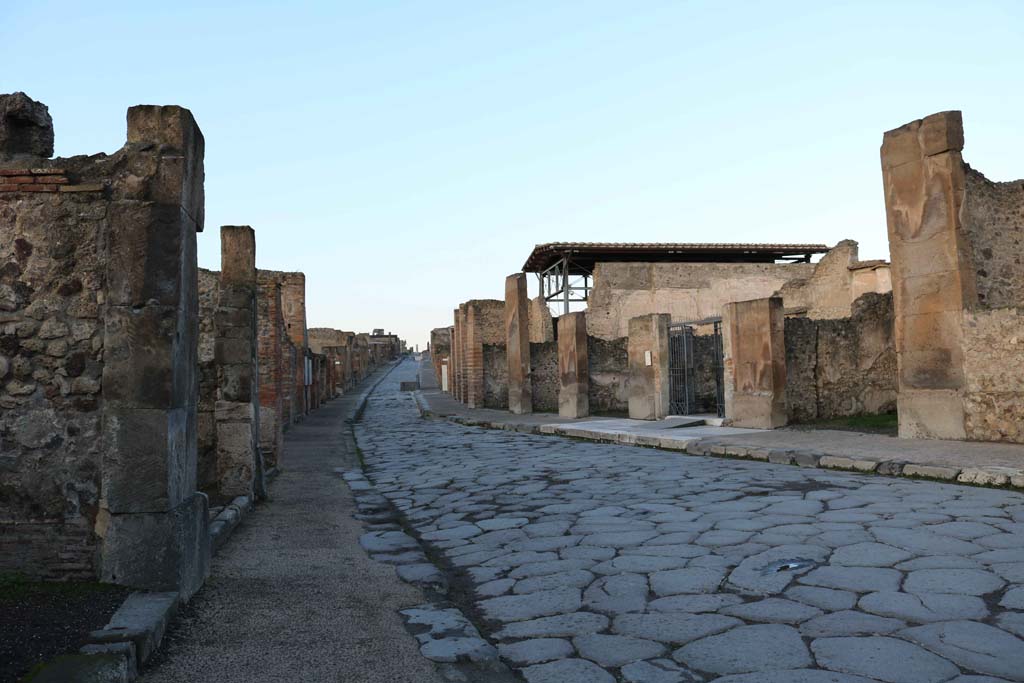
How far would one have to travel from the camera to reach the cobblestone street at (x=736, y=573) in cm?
251

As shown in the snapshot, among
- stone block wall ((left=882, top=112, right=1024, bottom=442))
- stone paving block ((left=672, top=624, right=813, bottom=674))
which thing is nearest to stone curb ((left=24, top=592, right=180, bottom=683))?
stone paving block ((left=672, top=624, right=813, bottom=674))

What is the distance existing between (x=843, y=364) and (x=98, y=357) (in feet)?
35.0

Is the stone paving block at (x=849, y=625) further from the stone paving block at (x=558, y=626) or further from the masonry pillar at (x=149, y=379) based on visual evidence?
the masonry pillar at (x=149, y=379)

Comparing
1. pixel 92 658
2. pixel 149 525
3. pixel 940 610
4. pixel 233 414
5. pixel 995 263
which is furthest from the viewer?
pixel 995 263

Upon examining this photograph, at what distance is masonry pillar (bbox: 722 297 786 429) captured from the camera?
10648 mm

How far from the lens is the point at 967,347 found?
8.30 meters

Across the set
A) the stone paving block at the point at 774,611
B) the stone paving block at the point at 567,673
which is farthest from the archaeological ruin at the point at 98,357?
the stone paving block at the point at 774,611

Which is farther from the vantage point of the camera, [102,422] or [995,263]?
[995,263]

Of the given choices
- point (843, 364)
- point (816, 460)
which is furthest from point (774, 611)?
point (843, 364)

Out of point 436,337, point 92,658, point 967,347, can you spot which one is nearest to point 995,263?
point 967,347

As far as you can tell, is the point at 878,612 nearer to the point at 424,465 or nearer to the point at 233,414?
the point at 233,414

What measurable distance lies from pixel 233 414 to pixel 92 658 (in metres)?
3.90

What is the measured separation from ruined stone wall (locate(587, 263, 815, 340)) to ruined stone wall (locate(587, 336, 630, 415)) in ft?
16.5

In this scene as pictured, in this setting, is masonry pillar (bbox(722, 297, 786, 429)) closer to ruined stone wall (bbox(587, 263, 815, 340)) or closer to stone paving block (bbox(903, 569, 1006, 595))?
stone paving block (bbox(903, 569, 1006, 595))
